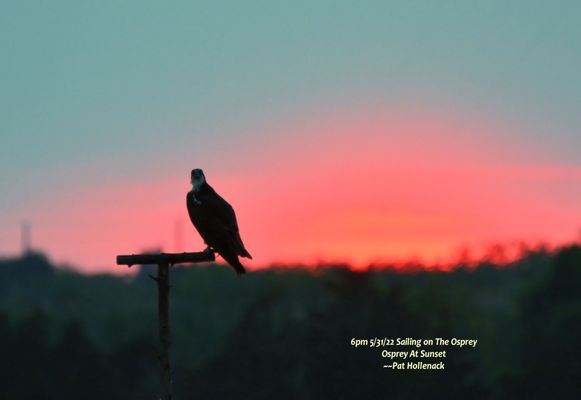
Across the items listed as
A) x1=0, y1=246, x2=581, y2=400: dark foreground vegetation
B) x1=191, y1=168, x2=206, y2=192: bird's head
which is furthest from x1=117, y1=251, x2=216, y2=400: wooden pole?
x1=0, y1=246, x2=581, y2=400: dark foreground vegetation

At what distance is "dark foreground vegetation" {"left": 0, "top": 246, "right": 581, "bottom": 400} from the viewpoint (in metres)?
102

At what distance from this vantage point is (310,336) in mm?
106438

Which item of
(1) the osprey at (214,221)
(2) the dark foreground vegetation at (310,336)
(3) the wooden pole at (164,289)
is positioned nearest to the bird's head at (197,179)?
(1) the osprey at (214,221)

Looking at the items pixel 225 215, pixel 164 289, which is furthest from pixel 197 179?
pixel 164 289

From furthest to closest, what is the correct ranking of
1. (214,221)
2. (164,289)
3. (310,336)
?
(310,336)
(214,221)
(164,289)

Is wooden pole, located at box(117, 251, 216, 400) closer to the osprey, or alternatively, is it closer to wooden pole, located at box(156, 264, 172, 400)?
wooden pole, located at box(156, 264, 172, 400)

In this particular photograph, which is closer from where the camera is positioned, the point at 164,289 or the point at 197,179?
the point at 164,289

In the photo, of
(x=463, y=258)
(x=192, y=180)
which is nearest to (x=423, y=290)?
(x=463, y=258)

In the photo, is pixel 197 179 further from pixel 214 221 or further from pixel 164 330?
pixel 164 330

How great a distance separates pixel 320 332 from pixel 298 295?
14.4 m

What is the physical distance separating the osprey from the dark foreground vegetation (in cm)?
5985

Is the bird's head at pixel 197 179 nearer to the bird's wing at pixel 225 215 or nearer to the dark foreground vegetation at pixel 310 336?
the bird's wing at pixel 225 215

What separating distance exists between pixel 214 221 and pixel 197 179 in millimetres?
1034

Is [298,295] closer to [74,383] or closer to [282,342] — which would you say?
[282,342]
